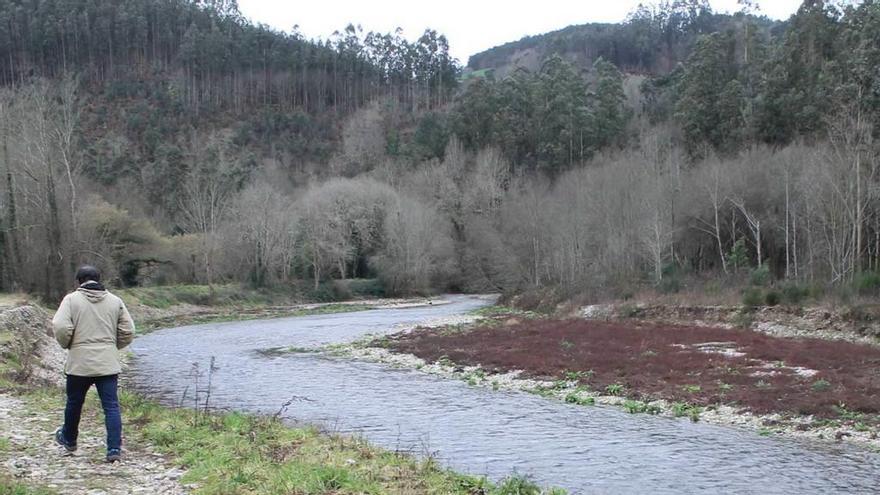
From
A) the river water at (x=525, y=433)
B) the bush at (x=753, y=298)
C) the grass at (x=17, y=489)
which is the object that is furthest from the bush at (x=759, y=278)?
the grass at (x=17, y=489)

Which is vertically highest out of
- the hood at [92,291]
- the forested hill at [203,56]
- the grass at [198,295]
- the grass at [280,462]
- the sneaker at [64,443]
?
the forested hill at [203,56]

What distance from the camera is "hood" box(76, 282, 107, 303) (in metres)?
9.26

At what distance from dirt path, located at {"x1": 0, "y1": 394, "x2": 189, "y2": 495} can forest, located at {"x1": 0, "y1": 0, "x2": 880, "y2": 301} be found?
31.8 metres

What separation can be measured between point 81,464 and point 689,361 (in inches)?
766

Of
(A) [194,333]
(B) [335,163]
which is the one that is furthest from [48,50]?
(A) [194,333]

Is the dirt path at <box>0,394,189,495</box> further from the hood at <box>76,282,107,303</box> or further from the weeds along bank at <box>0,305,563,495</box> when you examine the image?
the hood at <box>76,282,107,303</box>

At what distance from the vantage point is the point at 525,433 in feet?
49.3

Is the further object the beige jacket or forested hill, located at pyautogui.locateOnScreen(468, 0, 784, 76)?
forested hill, located at pyautogui.locateOnScreen(468, 0, 784, 76)

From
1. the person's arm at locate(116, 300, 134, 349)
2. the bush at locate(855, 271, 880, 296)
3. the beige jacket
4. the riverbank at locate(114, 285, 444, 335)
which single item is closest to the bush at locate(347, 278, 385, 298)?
the riverbank at locate(114, 285, 444, 335)

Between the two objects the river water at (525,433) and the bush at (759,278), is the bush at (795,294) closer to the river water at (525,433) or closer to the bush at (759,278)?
the bush at (759,278)

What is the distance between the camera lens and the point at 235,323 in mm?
49250

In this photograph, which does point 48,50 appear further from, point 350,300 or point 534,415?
point 534,415

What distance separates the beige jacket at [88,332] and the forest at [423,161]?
32.3m

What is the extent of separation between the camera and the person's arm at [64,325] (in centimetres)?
890
